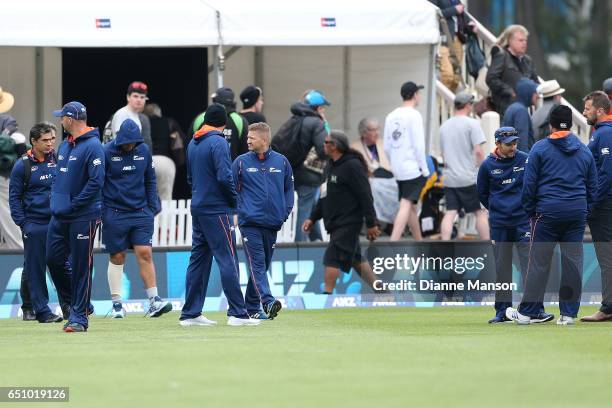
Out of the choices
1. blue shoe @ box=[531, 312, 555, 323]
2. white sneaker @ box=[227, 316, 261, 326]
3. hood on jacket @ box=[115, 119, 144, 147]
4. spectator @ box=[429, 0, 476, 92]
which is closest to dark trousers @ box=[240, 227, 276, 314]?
white sneaker @ box=[227, 316, 261, 326]

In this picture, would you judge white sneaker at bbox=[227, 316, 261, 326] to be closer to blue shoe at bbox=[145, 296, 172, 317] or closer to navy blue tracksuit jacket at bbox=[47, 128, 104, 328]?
navy blue tracksuit jacket at bbox=[47, 128, 104, 328]

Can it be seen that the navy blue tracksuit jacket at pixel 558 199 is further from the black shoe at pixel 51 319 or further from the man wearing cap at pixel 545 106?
the black shoe at pixel 51 319

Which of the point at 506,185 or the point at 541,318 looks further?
the point at 506,185

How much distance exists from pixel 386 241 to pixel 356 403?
34.5 ft

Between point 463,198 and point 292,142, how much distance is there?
2.39 m

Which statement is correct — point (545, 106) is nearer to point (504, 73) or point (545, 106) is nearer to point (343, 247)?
point (504, 73)

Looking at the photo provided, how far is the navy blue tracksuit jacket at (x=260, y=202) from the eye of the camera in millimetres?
17172

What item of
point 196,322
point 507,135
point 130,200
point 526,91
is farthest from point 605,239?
point 130,200

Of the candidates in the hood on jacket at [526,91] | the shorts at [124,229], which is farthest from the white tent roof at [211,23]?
the shorts at [124,229]

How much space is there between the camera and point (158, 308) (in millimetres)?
17922

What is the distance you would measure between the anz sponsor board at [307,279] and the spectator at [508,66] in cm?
317

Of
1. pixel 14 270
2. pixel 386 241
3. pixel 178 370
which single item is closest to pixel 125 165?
pixel 14 270

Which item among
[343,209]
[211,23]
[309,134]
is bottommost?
[343,209]

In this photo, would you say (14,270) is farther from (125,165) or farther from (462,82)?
(462,82)
